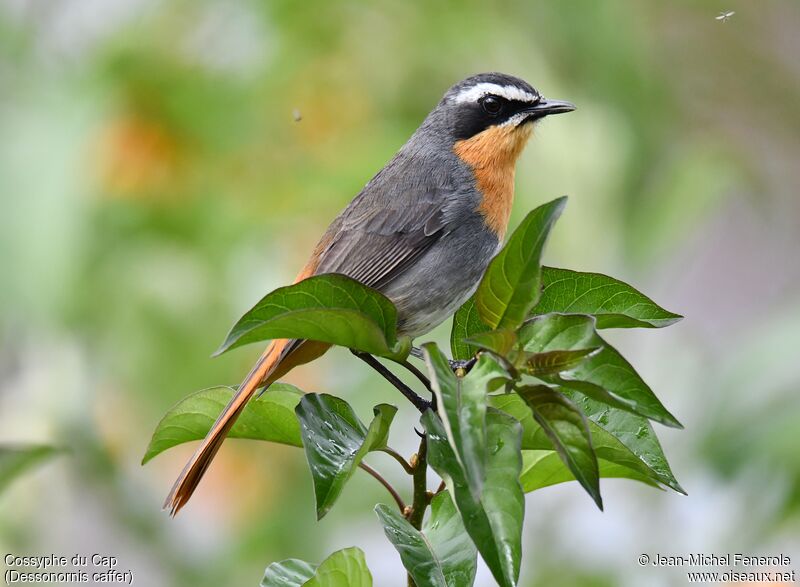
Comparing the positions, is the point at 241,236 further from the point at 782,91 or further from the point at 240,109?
the point at 782,91

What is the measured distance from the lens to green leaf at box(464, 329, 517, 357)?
1.66 meters

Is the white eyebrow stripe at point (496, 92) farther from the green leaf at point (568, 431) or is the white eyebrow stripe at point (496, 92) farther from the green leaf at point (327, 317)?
the green leaf at point (568, 431)

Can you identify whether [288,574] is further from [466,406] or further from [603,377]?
[603,377]

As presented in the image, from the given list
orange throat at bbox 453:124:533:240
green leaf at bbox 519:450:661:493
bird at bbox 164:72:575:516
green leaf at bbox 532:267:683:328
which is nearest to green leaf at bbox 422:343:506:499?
green leaf at bbox 532:267:683:328

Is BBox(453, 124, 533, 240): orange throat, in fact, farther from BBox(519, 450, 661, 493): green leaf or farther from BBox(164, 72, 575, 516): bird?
BBox(519, 450, 661, 493): green leaf

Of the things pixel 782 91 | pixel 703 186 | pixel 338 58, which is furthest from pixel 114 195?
pixel 782 91

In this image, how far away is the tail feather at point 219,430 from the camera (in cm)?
212

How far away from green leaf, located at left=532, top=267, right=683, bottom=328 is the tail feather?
0.64 metres

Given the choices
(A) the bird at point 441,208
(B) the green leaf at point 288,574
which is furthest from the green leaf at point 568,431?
(A) the bird at point 441,208

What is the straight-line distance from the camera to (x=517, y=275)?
67.4 inches

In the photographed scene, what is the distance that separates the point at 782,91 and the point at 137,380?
9.76 ft

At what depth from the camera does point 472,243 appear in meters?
3.26

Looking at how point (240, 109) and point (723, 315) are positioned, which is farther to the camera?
point (723, 315)

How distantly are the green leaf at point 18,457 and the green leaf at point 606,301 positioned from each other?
1036mm
